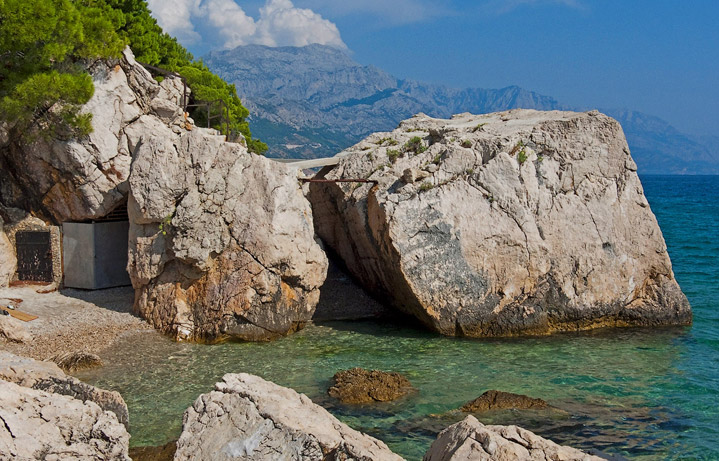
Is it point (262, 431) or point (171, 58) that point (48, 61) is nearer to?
point (171, 58)

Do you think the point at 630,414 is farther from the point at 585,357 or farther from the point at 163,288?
the point at 163,288

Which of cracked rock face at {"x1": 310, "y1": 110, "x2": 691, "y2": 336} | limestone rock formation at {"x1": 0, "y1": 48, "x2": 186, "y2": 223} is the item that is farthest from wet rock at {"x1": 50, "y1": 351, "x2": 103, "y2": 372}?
cracked rock face at {"x1": 310, "y1": 110, "x2": 691, "y2": 336}

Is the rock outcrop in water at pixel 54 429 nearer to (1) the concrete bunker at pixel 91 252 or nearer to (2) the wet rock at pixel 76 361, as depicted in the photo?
(2) the wet rock at pixel 76 361

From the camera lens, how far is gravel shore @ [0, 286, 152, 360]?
48.6ft

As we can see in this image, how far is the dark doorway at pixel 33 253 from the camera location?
1886 cm

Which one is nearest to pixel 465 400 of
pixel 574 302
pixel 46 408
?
pixel 574 302

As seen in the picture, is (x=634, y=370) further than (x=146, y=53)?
No

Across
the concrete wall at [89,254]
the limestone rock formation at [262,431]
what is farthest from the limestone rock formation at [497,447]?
the concrete wall at [89,254]

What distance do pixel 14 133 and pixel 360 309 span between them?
10889 millimetres

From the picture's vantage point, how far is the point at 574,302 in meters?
17.6

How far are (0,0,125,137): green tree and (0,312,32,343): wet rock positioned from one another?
5.34 meters

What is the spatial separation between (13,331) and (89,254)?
14.0ft

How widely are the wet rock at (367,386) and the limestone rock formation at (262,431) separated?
351 centimetres

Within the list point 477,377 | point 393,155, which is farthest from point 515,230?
point 477,377
